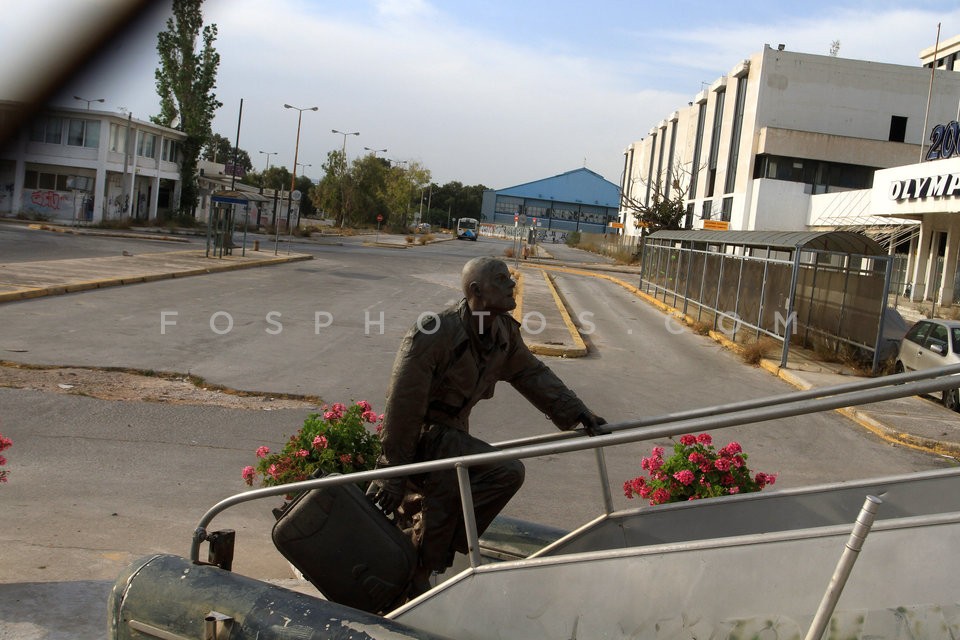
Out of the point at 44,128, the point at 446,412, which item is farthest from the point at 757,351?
the point at 44,128

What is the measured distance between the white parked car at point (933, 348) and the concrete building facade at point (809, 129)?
2834 cm

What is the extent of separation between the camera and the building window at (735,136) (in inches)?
2051

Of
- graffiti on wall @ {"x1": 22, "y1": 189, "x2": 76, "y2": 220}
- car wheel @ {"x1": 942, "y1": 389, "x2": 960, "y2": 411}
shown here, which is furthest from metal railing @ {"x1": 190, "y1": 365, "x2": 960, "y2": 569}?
graffiti on wall @ {"x1": 22, "y1": 189, "x2": 76, "y2": 220}

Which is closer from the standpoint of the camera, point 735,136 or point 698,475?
point 698,475

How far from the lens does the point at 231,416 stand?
9719 millimetres

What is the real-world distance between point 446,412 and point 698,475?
7.59ft

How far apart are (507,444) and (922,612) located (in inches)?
73.7

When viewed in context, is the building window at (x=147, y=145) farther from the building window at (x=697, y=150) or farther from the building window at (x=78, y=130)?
the building window at (x=78, y=130)

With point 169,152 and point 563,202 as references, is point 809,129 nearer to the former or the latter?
point 169,152

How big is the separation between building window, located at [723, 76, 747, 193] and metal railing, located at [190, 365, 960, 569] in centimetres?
5091

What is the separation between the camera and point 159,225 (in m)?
59.2

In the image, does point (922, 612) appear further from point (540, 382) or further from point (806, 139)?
point (806, 139)

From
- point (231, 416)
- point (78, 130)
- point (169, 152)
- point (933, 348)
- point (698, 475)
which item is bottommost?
point (231, 416)

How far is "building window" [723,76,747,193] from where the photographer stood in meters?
52.1
